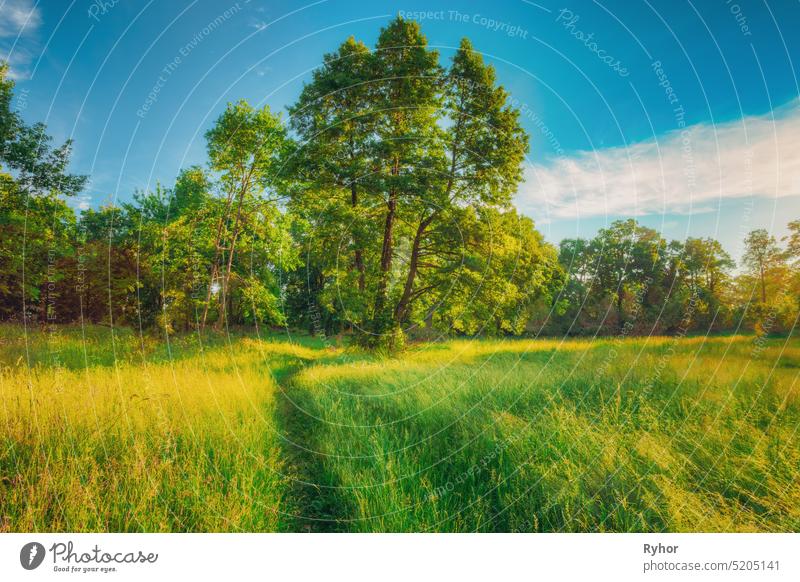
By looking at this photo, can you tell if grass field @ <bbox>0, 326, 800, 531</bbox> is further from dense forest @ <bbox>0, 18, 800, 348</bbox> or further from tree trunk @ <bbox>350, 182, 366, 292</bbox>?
tree trunk @ <bbox>350, 182, 366, 292</bbox>

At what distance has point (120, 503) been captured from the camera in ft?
9.74

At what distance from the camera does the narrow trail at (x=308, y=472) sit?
137 inches

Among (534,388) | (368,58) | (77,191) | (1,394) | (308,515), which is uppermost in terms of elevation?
(368,58)

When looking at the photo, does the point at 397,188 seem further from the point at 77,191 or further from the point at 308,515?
the point at 308,515

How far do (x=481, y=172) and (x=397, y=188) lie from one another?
315 centimetres

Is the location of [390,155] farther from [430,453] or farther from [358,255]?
[430,453]

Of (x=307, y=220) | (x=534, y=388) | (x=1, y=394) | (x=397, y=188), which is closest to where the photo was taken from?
(x=1, y=394)

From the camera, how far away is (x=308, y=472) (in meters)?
4.34

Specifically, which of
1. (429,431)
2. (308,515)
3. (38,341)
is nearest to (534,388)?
(429,431)

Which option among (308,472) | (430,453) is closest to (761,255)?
(430,453)
